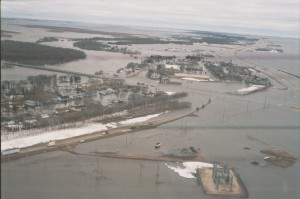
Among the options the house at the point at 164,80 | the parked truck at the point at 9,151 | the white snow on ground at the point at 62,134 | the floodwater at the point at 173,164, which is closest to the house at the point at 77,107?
the white snow on ground at the point at 62,134

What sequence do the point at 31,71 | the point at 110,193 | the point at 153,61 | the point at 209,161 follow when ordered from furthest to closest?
1. the point at 153,61
2. the point at 31,71
3. the point at 209,161
4. the point at 110,193

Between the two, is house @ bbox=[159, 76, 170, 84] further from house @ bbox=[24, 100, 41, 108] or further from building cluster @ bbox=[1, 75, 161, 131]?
house @ bbox=[24, 100, 41, 108]

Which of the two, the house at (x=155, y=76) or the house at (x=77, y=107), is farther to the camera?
the house at (x=155, y=76)

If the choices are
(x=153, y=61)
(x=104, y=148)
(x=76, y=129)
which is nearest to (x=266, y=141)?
(x=104, y=148)

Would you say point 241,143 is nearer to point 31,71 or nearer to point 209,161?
point 209,161

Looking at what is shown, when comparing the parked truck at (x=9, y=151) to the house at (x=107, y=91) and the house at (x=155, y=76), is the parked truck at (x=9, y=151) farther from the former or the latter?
the house at (x=155, y=76)

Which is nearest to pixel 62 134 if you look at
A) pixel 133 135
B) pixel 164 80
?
pixel 133 135

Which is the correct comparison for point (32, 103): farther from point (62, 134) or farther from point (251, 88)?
point (251, 88)

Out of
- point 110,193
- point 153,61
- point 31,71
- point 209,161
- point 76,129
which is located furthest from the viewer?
point 153,61

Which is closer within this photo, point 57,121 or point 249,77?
point 57,121
